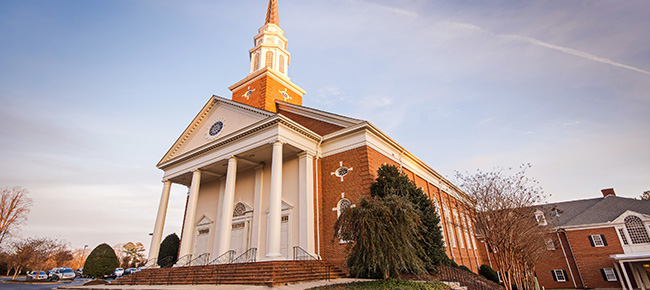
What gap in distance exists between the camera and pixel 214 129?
22.3 metres

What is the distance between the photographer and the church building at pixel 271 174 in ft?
56.3

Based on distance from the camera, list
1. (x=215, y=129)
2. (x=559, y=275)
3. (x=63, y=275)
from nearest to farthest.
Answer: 1. (x=215, y=129)
2. (x=559, y=275)
3. (x=63, y=275)

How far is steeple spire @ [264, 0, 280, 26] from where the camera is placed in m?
32.3

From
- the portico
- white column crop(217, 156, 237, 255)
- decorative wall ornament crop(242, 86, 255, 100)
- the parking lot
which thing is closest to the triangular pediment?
the portico

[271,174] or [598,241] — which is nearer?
[271,174]

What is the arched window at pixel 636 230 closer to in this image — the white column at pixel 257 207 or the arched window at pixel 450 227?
the arched window at pixel 450 227

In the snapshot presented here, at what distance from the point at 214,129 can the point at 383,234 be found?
15896 mm

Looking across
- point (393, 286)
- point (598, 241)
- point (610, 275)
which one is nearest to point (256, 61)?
point (393, 286)

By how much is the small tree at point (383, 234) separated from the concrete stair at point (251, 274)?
2.92 m

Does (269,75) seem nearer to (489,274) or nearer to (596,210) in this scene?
(489,274)

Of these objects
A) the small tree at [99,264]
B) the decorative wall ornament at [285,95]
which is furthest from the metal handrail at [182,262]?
the decorative wall ornament at [285,95]

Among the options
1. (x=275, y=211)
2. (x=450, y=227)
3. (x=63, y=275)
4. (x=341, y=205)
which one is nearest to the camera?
(x=275, y=211)

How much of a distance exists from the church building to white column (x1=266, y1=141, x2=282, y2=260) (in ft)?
0.16

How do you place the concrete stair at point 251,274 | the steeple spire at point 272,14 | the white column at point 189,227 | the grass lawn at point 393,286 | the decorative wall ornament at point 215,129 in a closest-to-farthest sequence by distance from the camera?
the grass lawn at point 393,286
the concrete stair at point 251,274
the white column at point 189,227
the decorative wall ornament at point 215,129
the steeple spire at point 272,14
